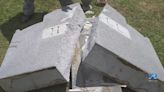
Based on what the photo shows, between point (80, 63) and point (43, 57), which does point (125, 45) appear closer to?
point (80, 63)

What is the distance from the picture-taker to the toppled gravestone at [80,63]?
4914 mm

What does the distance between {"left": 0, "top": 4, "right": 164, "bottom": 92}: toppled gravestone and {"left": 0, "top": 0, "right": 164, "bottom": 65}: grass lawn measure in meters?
1.69

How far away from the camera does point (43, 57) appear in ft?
16.5

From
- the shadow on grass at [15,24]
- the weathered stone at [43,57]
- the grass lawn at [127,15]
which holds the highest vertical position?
the weathered stone at [43,57]

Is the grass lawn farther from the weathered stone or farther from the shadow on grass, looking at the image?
the weathered stone

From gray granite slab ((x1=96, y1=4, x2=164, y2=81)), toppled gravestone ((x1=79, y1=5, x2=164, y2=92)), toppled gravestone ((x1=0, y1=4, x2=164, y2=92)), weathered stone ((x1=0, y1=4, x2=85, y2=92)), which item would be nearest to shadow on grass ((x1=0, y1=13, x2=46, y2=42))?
weathered stone ((x1=0, y1=4, x2=85, y2=92))

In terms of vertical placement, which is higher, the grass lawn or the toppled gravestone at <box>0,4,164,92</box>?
the toppled gravestone at <box>0,4,164,92</box>

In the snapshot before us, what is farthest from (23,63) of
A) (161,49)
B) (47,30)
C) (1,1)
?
(1,1)

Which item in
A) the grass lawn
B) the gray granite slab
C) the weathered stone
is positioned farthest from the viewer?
the grass lawn

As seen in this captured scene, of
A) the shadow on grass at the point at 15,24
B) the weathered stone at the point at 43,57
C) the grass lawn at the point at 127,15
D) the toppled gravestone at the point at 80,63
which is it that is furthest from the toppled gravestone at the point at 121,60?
the shadow on grass at the point at 15,24

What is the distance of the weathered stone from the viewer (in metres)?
4.89

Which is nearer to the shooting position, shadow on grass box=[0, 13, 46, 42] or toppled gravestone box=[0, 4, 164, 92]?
toppled gravestone box=[0, 4, 164, 92]

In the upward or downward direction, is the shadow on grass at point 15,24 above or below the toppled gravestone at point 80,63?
below

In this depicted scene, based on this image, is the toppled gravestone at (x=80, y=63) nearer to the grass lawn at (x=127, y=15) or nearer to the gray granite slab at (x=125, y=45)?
the gray granite slab at (x=125, y=45)
